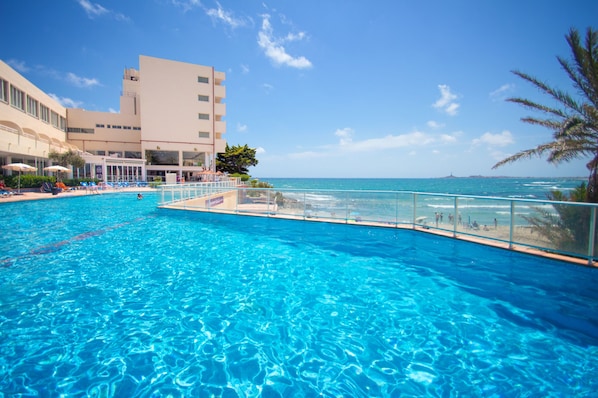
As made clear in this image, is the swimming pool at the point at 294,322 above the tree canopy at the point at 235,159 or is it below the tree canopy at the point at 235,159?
below

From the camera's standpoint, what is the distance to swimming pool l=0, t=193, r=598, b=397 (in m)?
2.86

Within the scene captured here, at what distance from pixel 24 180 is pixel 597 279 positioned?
34903 millimetres

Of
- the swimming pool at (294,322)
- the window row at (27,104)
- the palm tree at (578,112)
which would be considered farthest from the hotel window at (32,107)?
the palm tree at (578,112)

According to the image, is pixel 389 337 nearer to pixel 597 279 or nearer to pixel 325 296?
pixel 325 296

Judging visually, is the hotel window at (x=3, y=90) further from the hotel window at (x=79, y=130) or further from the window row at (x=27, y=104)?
the hotel window at (x=79, y=130)

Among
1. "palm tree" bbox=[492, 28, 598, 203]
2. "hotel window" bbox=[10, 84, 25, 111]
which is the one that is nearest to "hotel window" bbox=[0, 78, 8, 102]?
"hotel window" bbox=[10, 84, 25, 111]

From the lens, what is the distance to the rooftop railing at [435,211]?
5875 millimetres

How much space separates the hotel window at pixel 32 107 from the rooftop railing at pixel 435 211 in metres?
25.5

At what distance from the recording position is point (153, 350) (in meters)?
3.33

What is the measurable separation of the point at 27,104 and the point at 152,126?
544 inches

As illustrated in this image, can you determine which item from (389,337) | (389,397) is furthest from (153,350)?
(389,337)

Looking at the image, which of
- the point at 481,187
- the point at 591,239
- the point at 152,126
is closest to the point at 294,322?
the point at 591,239

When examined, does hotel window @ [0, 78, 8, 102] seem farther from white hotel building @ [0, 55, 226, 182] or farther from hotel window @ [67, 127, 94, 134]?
hotel window @ [67, 127, 94, 134]

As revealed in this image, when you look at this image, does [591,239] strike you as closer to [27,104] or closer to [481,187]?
[27,104]
